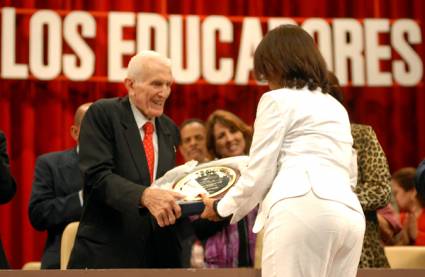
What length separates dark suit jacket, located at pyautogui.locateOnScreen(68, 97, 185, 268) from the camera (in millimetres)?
3271

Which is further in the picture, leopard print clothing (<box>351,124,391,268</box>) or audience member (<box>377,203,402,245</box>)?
audience member (<box>377,203,402,245</box>)

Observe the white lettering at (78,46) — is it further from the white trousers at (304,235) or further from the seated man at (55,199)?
the white trousers at (304,235)

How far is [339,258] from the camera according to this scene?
2.69m

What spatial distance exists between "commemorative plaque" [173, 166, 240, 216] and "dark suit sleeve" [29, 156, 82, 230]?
1088 millimetres

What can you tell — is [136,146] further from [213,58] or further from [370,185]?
[213,58]

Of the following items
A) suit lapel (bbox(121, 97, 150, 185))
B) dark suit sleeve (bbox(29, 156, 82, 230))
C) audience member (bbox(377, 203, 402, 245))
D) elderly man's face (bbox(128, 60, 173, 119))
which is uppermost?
elderly man's face (bbox(128, 60, 173, 119))

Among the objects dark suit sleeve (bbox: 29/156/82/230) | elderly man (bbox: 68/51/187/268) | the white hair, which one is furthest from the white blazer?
dark suit sleeve (bbox: 29/156/82/230)

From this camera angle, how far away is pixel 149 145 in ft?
11.5

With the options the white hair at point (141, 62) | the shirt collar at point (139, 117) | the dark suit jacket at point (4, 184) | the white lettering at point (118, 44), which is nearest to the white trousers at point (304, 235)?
the shirt collar at point (139, 117)

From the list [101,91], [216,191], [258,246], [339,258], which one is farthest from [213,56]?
[339,258]

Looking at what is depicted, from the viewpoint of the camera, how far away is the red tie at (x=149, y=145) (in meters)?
3.48

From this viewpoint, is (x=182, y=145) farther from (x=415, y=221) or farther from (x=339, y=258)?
(x=339, y=258)

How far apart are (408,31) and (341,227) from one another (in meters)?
5.09

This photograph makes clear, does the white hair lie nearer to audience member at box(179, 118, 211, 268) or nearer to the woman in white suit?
the woman in white suit
